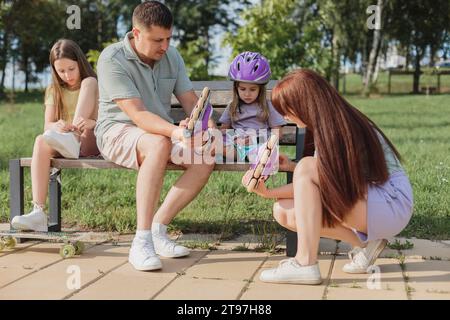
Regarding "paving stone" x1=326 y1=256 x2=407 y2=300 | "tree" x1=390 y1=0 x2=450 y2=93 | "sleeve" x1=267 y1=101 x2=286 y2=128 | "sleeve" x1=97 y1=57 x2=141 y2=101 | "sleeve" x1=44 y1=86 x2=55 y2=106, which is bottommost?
"paving stone" x1=326 y1=256 x2=407 y2=300

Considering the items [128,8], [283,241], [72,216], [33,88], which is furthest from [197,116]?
[128,8]

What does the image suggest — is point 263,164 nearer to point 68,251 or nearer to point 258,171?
point 258,171

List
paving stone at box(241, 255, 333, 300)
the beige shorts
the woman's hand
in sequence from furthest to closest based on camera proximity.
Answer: the woman's hand
the beige shorts
paving stone at box(241, 255, 333, 300)

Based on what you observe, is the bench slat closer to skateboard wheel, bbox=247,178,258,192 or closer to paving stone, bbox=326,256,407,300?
skateboard wheel, bbox=247,178,258,192

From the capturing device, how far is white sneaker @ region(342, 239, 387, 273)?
3.16 m

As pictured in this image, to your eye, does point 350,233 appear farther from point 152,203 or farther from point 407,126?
point 407,126

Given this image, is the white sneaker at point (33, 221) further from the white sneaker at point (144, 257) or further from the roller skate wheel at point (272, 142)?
the roller skate wheel at point (272, 142)

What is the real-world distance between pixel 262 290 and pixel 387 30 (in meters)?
25.0

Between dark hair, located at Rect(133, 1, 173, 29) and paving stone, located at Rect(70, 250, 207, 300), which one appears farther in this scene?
dark hair, located at Rect(133, 1, 173, 29)

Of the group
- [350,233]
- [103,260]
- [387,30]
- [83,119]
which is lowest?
[103,260]

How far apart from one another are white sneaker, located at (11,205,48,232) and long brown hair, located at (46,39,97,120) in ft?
2.05

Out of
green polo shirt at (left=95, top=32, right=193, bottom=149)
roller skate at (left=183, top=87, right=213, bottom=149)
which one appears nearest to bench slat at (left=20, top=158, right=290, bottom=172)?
green polo shirt at (left=95, top=32, right=193, bottom=149)

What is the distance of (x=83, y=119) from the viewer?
3.85 m

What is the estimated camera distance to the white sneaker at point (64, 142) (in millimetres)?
3631
